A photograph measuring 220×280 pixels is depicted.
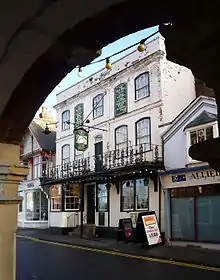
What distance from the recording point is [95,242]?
19.1 m

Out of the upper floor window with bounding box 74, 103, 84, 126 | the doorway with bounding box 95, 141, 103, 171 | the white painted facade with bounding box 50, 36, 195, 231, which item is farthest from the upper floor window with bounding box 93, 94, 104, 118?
the doorway with bounding box 95, 141, 103, 171

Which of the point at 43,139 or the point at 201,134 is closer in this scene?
the point at 201,134

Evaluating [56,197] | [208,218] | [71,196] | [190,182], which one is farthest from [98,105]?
[208,218]

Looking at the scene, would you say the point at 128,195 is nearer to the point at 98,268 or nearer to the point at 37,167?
the point at 98,268

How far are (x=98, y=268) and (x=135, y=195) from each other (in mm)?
8659

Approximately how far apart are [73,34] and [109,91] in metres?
20.6

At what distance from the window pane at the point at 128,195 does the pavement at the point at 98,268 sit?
5.55m

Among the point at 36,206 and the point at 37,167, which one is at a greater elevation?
the point at 37,167

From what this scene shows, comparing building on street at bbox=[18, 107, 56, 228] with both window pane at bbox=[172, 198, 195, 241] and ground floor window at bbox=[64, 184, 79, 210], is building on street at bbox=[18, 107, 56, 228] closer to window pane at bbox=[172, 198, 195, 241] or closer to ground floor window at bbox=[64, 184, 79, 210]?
ground floor window at bbox=[64, 184, 79, 210]

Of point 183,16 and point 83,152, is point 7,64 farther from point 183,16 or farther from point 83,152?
point 83,152

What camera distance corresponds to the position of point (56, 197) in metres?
26.6

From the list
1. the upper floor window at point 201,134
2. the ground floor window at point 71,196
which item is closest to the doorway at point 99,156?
the ground floor window at point 71,196

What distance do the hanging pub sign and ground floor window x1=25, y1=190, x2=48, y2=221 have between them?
28.4ft

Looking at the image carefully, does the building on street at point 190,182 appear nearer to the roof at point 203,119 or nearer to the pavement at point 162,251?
the roof at point 203,119
